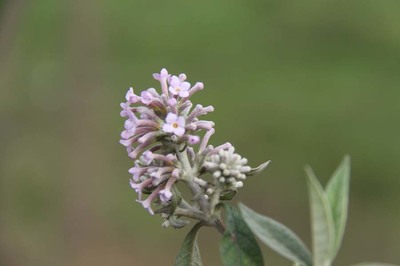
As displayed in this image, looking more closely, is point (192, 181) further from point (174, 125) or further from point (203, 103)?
point (203, 103)

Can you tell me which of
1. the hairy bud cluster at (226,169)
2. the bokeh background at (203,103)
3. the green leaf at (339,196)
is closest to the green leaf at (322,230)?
the green leaf at (339,196)

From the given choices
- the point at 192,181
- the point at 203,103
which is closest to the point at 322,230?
the point at 192,181

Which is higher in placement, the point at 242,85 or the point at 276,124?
the point at 242,85

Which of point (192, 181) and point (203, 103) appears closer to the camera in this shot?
point (192, 181)

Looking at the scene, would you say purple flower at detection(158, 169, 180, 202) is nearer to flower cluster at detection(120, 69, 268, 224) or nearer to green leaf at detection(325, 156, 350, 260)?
flower cluster at detection(120, 69, 268, 224)

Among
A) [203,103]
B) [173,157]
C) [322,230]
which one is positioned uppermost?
[203,103]

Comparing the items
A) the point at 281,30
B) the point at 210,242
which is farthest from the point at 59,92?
the point at 281,30

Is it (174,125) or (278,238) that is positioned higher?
(174,125)

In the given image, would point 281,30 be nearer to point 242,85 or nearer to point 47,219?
point 242,85
